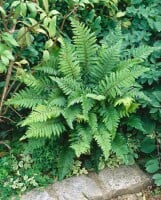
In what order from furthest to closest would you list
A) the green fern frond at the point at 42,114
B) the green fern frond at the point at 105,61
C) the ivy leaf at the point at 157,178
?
the ivy leaf at the point at 157,178
the green fern frond at the point at 105,61
the green fern frond at the point at 42,114

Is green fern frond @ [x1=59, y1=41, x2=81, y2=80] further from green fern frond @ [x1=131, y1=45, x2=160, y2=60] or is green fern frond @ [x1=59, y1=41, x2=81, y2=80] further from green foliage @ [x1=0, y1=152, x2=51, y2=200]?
green foliage @ [x1=0, y1=152, x2=51, y2=200]

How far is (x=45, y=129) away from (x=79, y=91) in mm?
497

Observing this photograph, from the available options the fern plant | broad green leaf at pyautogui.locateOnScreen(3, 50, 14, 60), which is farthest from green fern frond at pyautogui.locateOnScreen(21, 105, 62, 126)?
broad green leaf at pyautogui.locateOnScreen(3, 50, 14, 60)

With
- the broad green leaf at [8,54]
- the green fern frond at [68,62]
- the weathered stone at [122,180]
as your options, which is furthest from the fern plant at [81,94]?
→ the broad green leaf at [8,54]

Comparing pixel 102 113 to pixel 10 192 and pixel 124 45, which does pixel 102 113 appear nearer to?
pixel 124 45

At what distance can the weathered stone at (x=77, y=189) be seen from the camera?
4168 mm

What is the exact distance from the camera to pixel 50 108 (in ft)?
13.2

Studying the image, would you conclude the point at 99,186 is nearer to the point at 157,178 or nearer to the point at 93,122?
the point at 157,178

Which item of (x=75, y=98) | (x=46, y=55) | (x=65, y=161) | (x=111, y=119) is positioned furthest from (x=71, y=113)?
(x=46, y=55)

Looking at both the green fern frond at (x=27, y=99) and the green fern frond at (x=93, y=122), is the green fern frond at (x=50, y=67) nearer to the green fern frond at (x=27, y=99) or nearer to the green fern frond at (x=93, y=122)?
the green fern frond at (x=27, y=99)

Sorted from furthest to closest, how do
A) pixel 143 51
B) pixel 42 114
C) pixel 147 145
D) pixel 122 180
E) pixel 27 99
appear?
1. pixel 147 145
2. pixel 122 180
3. pixel 143 51
4. pixel 27 99
5. pixel 42 114

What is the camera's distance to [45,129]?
13.1 ft

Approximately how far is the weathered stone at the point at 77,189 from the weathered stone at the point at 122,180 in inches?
3.9

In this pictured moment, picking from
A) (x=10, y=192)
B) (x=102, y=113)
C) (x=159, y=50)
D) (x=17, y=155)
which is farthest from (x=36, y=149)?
(x=159, y=50)
